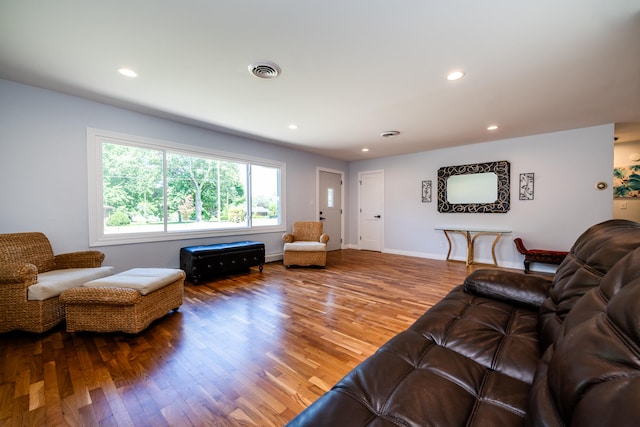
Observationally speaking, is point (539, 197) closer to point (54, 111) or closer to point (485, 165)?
point (485, 165)

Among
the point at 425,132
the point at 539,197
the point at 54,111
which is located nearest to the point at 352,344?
the point at 425,132

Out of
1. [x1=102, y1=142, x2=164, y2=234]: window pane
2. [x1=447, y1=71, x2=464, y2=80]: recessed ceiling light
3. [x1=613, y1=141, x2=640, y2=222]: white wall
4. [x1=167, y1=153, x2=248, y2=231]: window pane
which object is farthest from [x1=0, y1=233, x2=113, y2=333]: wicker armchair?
[x1=613, y1=141, x2=640, y2=222]: white wall

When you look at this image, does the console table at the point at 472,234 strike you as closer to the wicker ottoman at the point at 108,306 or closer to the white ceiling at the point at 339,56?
the white ceiling at the point at 339,56

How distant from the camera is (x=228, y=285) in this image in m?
3.69

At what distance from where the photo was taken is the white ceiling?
1.69m

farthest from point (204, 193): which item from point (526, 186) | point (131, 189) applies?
point (526, 186)

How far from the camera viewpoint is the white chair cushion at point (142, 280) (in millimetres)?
2248

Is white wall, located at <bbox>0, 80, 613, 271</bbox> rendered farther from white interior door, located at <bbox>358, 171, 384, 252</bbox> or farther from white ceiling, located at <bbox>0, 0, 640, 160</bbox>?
white ceiling, located at <bbox>0, 0, 640, 160</bbox>

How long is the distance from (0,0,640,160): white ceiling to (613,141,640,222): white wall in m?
2.26

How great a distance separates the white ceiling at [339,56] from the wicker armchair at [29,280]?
1.71 metres

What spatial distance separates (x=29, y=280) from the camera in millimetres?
2152

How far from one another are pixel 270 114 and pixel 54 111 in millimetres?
2445

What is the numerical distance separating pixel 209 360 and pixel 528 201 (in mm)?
5504

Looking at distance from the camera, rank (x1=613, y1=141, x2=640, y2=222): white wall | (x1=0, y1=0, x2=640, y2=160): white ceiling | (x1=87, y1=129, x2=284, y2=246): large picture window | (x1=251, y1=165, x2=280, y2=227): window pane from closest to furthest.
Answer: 1. (x1=0, y1=0, x2=640, y2=160): white ceiling
2. (x1=87, y1=129, x2=284, y2=246): large picture window
3. (x1=251, y1=165, x2=280, y2=227): window pane
4. (x1=613, y1=141, x2=640, y2=222): white wall
